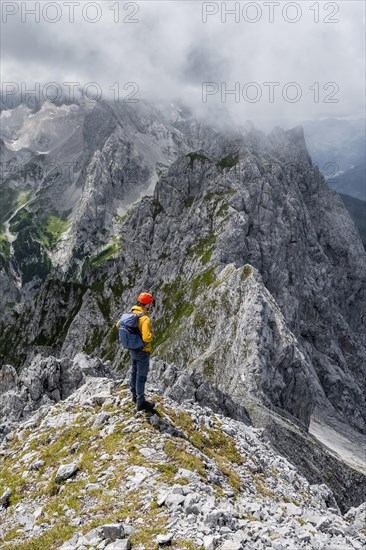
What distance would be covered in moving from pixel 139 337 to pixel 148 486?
7031 millimetres

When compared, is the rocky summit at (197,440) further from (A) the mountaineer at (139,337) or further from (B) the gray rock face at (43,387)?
(A) the mountaineer at (139,337)

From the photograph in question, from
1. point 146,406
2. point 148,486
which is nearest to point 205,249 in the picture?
point 146,406

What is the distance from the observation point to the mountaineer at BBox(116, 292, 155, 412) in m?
22.8

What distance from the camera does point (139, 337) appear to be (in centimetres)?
2311

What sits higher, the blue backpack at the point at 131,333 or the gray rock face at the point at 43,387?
the blue backpack at the point at 131,333

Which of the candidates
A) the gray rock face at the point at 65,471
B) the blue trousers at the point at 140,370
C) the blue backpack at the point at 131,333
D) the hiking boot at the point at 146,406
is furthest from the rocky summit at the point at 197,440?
the blue backpack at the point at 131,333

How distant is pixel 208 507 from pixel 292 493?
425 inches

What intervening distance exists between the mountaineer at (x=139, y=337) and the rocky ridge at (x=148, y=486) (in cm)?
144

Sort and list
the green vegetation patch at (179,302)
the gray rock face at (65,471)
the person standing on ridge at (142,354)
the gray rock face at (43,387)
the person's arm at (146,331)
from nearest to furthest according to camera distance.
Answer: the gray rock face at (65,471) < the person's arm at (146,331) < the person standing on ridge at (142,354) < the gray rock face at (43,387) < the green vegetation patch at (179,302)

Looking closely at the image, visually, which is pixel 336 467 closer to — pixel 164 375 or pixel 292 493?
pixel 164 375

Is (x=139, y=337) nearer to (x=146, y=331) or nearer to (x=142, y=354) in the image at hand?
(x=146, y=331)

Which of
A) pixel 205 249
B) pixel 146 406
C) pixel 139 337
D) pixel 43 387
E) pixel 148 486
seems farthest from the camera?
pixel 205 249

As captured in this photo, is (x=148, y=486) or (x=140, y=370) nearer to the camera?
(x=148, y=486)

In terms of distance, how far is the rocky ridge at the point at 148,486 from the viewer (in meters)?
A: 14.6
